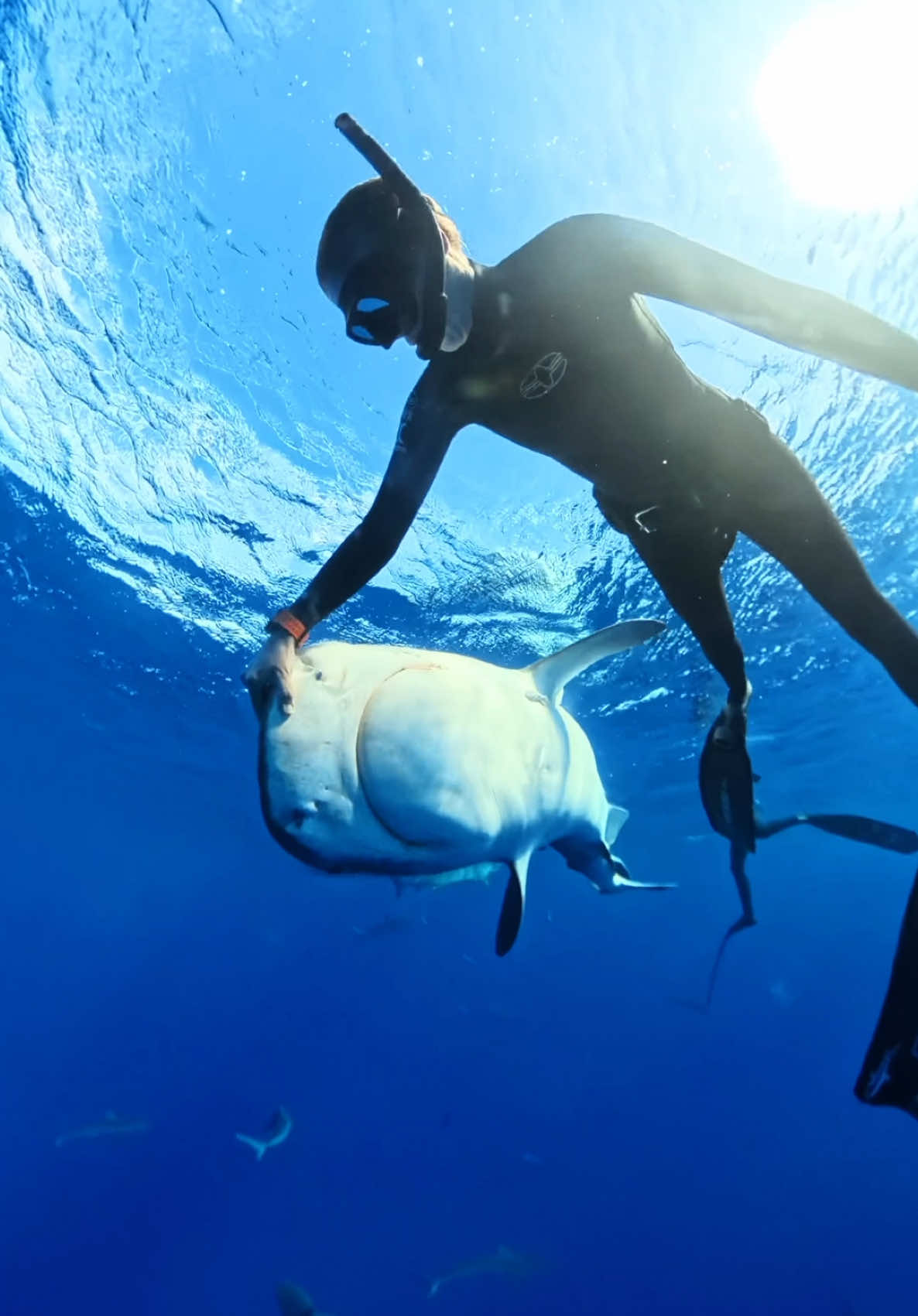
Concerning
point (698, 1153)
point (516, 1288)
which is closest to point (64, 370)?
point (516, 1288)

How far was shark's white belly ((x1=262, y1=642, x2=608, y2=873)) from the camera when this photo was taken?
1.90 metres

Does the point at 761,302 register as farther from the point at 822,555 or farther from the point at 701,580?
the point at 701,580

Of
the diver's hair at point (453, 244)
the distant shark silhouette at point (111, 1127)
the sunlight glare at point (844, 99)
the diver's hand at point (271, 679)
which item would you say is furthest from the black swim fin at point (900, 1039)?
the distant shark silhouette at point (111, 1127)

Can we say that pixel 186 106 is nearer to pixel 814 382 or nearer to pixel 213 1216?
pixel 814 382

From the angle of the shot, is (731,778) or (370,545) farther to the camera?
(731,778)

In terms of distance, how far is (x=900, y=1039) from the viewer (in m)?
2.65

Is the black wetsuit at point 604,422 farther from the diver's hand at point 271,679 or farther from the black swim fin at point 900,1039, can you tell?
the black swim fin at point 900,1039

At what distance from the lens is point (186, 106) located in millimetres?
5793

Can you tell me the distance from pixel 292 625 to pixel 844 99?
597 cm

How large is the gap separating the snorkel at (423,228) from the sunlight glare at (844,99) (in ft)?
15.2

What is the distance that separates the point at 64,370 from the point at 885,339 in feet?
31.1

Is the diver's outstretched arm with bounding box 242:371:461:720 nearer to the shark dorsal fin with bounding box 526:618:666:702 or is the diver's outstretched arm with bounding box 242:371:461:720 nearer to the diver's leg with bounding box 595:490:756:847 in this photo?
the shark dorsal fin with bounding box 526:618:666:702

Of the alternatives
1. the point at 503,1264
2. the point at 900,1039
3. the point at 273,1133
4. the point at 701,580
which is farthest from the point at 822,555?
the point at 503,1264

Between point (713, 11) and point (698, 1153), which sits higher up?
point (713, 11)
